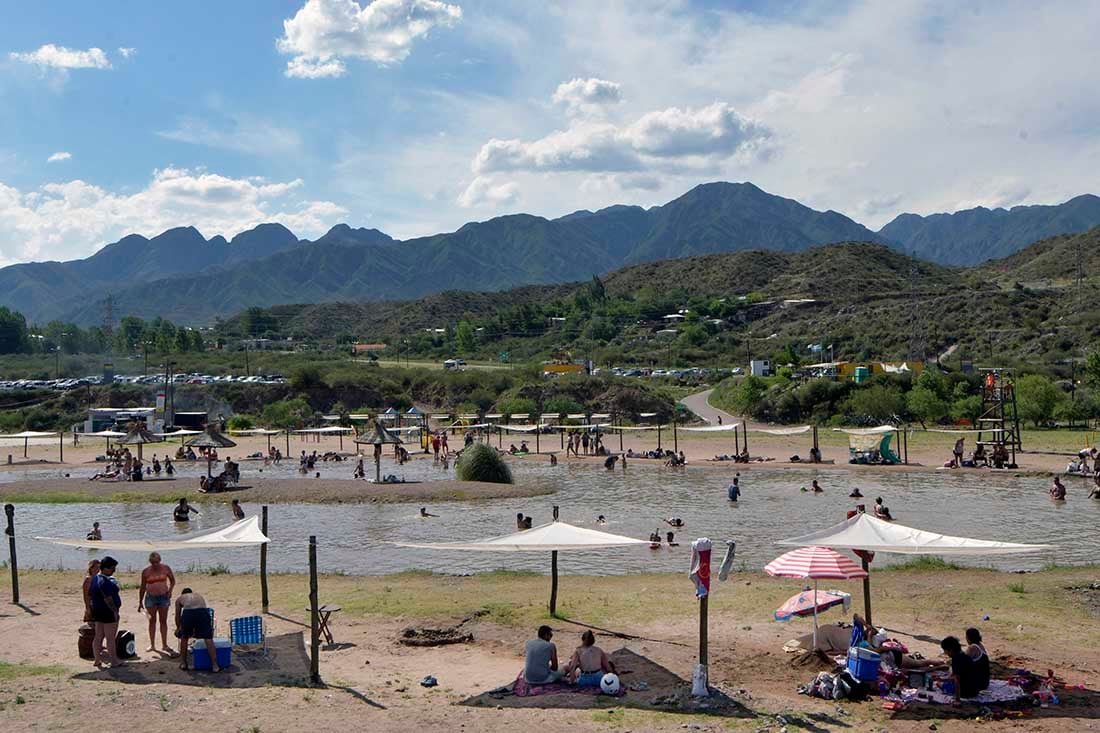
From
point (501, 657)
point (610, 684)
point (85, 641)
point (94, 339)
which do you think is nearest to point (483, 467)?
point (501, 657)

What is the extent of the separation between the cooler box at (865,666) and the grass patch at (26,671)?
961 centimetres

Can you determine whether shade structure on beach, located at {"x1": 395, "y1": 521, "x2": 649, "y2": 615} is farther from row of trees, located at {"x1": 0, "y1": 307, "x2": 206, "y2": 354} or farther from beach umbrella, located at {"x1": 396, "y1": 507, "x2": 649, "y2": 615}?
row of trees, located at {"x1": 0, "y1": 307, "x2": 206, "y2": 354}

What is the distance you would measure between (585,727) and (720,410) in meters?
62.6

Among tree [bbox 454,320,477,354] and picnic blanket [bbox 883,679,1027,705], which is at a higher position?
tree [bbox 454,320,477,354]

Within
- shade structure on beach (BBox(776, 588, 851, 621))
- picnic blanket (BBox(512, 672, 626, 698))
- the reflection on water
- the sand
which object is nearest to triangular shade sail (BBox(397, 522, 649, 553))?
the sand

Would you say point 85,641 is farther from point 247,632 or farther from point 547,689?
point 547,689

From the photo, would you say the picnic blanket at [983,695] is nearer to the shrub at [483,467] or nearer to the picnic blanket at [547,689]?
the picnic blanket at [547,689]

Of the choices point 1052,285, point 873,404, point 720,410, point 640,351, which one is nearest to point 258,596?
point 873,404

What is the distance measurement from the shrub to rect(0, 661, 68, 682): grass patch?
23726mm

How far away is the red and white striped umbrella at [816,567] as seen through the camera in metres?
12.2

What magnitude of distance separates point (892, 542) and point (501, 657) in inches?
214

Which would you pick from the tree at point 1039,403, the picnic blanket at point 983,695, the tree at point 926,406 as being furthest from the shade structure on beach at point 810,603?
the tree at point 926,406

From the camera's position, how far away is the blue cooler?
1085 cm

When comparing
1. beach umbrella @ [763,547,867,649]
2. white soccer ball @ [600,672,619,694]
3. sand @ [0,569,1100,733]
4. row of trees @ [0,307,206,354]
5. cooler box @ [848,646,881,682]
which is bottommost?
sand @ [0,569,1100,733]
